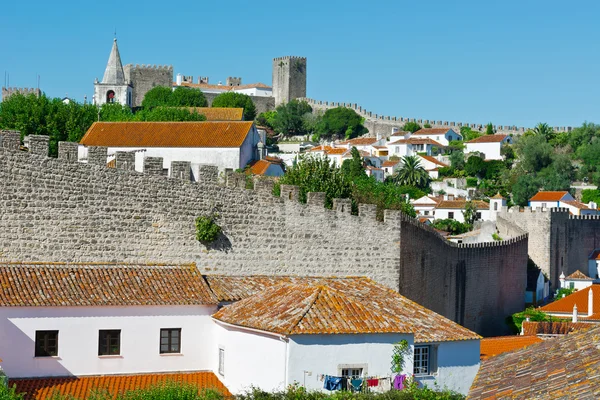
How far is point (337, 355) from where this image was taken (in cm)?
1755

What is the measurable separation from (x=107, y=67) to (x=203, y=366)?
79370 millimetres

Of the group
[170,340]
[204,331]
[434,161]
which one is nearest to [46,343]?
[170,340]

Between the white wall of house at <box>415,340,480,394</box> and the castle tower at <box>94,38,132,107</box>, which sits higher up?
the castle tower at <box>94,38,132,107</box>

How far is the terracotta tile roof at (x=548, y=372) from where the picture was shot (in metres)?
8.52

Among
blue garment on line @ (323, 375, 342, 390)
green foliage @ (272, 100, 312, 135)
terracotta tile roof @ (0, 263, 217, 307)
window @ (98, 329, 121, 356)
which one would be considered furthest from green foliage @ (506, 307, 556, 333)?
green foliage @ (272, 100, 312, 135)

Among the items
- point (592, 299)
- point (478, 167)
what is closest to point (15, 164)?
point (592, 299)

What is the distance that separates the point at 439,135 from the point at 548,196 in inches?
1062

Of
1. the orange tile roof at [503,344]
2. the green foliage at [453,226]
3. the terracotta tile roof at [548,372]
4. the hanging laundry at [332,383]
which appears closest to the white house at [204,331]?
the hanging laundry at [332,383]

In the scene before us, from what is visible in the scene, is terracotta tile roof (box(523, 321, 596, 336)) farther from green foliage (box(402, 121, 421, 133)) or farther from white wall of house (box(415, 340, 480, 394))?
green foliage (box(402, 121, 421, 133))

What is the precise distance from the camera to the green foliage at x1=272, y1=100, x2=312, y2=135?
4395 inches

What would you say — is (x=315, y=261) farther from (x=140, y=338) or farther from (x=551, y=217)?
(x=551, y=217)

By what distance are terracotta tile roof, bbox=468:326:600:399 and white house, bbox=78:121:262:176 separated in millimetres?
39021

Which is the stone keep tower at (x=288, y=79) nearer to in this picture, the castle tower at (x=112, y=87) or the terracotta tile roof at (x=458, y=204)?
the castle tower at (x=112, y=87)

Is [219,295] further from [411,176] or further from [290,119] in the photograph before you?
[290,119]
